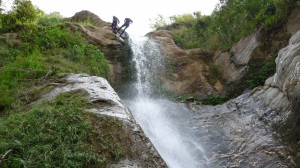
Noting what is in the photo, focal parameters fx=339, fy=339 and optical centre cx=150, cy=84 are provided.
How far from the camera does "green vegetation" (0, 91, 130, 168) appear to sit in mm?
5648

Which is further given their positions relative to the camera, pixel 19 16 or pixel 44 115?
pixel 19 16

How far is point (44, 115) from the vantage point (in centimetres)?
677

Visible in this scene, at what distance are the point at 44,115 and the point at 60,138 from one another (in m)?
0.90

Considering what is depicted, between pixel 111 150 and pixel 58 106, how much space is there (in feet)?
6.04

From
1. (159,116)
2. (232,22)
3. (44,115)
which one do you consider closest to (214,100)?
(159,116)

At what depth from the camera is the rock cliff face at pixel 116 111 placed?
6172 millimetres

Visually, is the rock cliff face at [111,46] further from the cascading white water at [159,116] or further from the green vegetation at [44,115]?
the green vegetation at [44,115]

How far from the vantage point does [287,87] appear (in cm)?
898

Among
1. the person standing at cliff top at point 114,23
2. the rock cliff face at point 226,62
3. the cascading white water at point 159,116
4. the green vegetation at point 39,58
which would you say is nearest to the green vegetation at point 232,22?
the rock cliff face at point 226,62

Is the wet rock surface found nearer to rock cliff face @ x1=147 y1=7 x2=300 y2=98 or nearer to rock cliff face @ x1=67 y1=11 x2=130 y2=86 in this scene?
rock cliff face @ x1=147 y1=7 x2=300 y2=98

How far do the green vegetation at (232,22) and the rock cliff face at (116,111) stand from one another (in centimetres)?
800

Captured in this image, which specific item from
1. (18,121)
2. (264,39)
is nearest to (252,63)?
(264,39)

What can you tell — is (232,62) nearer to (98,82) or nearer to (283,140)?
(283,140)

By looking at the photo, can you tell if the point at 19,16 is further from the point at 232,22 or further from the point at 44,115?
the point at 232,22
